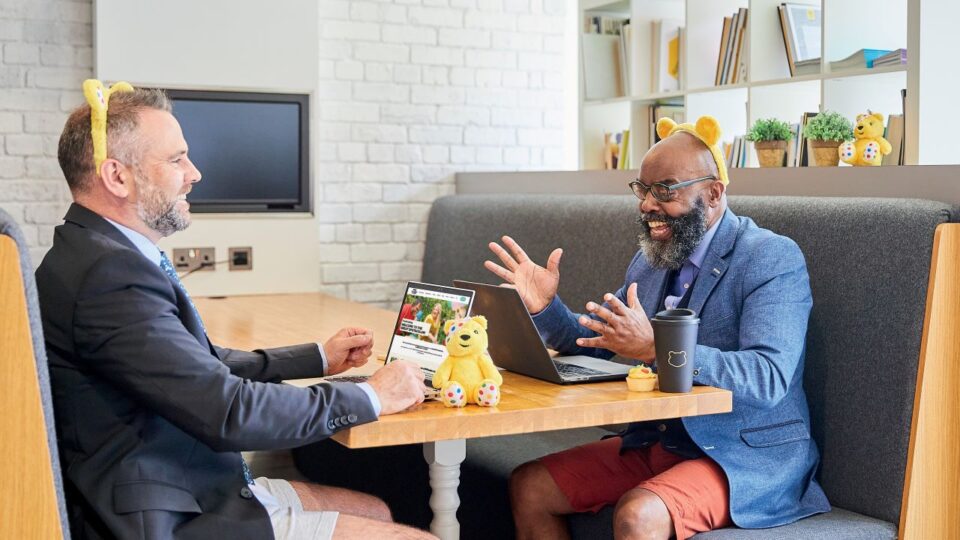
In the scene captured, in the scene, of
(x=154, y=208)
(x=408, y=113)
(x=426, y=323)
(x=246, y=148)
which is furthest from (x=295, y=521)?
(x=408, y=113)

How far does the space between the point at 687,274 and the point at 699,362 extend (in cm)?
45

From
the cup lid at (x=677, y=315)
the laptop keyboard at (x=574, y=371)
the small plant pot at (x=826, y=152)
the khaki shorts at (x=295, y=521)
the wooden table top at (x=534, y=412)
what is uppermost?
the small plant pot at (x=826, y=152)

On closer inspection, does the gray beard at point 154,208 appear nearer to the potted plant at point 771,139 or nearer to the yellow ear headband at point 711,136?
the yellow ear headband at point 711,136

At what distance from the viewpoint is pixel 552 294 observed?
2656 millimetres

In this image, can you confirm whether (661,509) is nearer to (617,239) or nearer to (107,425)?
(107,425)

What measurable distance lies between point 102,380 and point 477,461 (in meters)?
1.37

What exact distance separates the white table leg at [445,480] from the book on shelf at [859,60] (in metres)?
2.64

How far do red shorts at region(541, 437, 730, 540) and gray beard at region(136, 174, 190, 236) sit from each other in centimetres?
103

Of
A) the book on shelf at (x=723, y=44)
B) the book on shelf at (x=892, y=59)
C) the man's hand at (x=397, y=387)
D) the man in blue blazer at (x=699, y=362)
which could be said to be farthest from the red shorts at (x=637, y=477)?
the book on shelf at (x=723, y=44)

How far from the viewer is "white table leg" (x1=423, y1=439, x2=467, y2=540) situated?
2084mm

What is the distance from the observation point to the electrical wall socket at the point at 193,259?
452 centimetres

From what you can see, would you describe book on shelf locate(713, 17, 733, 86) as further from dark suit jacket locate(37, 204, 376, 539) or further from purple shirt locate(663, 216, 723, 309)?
dark suit jacket locate(37, 204, 376, 539)

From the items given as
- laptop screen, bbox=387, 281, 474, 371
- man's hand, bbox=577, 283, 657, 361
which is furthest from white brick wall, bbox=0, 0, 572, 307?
man's hand, bbox=577, 283, 657, 361

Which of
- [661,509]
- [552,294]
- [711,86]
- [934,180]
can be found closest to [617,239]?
[552,294]
